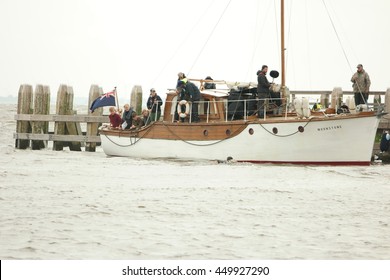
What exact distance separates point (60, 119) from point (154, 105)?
15.0 feet

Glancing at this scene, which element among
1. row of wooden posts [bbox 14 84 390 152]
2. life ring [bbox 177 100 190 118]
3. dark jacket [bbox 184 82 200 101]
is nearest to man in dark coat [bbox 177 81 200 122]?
dark jacket [bbox 184 82 200 101]

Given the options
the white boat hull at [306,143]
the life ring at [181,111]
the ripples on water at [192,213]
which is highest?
the life ring at [181,111]

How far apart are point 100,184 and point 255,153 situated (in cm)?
733

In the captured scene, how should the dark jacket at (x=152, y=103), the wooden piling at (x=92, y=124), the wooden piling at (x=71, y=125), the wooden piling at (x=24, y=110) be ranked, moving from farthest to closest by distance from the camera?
the wooden piling at (x=24, y=110) → the wooden piling at (x=71, y=125) → the wooden piling at (x=92, y=124) → the dark jacket at (x=152, y=103)

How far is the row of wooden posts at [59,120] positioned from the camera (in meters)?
29.2

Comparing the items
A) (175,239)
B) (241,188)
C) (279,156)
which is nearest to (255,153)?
(279,156)

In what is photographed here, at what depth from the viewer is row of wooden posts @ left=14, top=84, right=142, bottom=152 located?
29188mm

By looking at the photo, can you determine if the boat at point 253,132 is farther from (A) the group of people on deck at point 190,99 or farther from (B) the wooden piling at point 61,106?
(B) the wooden piling at point 61,106

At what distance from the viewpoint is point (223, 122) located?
23.7 meters

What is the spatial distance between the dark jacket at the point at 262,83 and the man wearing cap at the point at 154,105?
3855 mm

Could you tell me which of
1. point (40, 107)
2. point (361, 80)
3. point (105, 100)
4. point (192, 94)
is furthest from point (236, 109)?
point (40, 107)

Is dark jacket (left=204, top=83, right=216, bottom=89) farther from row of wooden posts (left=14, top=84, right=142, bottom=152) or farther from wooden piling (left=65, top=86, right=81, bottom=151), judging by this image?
wooden piling (left=65, top=86, right=81, bottom=151)

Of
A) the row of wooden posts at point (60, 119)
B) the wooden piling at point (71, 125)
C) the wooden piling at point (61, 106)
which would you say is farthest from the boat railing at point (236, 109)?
the wooden piling at point (61, 106)

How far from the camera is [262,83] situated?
929 inches
